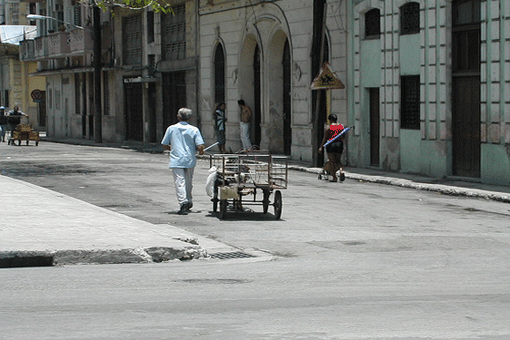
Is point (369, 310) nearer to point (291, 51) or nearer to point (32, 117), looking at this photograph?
point (291, 51)

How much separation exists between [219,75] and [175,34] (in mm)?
5019

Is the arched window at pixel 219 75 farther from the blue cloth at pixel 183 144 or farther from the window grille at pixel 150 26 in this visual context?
the blue cloth at pixel 183 144

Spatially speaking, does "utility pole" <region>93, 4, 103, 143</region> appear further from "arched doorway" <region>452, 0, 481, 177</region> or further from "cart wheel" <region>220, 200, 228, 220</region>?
"cart wheel" <region>220, 200, 228, 220</region>

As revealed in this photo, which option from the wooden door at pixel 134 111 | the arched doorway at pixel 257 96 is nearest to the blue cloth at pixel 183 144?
the arched doorway at pixel 257 96

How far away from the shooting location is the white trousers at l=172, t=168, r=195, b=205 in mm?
15391

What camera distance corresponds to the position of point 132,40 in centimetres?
4656

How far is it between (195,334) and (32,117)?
6404 centimetres

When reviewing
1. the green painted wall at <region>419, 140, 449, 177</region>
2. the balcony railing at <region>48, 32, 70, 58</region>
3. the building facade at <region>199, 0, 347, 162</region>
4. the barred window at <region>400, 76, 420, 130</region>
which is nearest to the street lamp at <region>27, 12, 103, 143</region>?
the balcony railing at <region>48, 32, 70, 58</region>

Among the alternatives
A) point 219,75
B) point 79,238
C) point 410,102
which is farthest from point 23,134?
point 79,238

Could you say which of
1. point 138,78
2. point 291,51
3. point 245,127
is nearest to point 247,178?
point 291,51

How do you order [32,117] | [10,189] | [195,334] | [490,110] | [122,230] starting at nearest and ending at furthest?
[195,334]
[122,230]
[10,189]
[490,110]
[32,117]

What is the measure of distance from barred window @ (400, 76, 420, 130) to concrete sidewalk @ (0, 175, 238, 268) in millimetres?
12048

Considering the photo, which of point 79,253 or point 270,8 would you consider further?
point 270,8

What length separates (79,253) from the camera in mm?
10484
